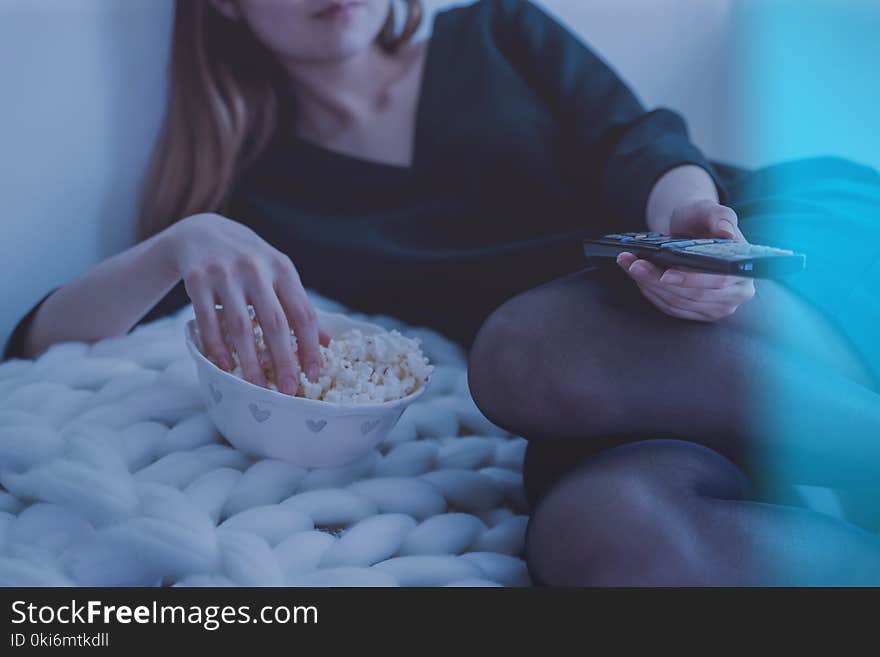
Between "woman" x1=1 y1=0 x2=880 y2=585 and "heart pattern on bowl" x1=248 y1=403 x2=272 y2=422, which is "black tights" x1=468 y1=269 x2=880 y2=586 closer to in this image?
"woman" x1=1 y1=0 x2=880 y2=585

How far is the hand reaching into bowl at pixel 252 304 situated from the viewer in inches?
19.9

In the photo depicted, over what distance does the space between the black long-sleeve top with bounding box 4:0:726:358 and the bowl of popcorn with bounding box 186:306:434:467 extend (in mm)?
221

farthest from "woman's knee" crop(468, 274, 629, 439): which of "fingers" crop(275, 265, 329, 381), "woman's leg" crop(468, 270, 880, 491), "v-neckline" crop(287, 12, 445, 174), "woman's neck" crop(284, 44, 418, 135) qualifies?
"woman's neck" crop(284, 44, 418, 135)

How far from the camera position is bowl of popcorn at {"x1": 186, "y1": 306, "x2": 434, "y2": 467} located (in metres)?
0.49

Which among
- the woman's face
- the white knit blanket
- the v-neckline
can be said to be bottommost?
the white knit blanket

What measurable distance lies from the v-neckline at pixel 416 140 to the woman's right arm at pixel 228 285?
0.99 ft

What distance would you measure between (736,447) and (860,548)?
97 mm

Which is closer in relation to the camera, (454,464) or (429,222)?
(454,464)

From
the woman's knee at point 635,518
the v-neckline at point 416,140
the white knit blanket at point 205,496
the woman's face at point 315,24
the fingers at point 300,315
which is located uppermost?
the woman's face at point 315,24

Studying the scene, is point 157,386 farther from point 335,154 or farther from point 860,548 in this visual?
point 860,548

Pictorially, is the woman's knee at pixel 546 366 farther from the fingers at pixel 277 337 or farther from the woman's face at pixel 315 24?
the woman's face at pixel 315 24

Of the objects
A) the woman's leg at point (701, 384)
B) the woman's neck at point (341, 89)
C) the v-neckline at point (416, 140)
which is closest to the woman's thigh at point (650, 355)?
the woman's leg at point (701, 384)

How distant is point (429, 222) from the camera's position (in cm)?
82
